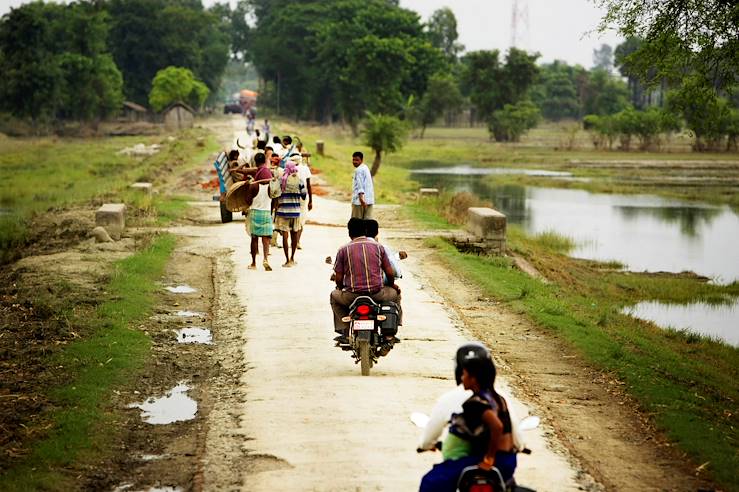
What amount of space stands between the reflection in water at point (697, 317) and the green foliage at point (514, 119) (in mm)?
67638

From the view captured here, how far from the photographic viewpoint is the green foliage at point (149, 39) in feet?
346

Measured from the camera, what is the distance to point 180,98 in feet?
319

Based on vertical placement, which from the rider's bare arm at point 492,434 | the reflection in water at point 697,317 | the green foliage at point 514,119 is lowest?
the reflection in water at point 697,317

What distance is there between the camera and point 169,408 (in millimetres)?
9820

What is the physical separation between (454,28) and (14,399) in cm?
12972

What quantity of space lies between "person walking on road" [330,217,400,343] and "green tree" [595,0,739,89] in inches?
323

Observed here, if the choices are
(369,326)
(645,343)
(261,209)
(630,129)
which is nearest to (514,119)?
(630,129)

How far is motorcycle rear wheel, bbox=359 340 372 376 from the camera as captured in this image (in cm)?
1009

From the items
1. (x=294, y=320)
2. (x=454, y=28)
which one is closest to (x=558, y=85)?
(x=454, y=28)

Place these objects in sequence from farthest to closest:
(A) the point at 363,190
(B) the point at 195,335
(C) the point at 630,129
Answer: (C) the point at 630,129
(A) the point at 363,190
(B) the point at 195,335

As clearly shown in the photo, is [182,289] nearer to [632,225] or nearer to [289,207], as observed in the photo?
[289,207]

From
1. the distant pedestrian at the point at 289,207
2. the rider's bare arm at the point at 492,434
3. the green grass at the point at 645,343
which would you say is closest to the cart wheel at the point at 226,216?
the green grass at the point at 645,343

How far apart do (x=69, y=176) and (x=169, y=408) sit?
123ft

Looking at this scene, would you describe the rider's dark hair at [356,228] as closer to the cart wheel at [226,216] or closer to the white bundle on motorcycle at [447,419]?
the white bundle on motorcycle at [447,419]
